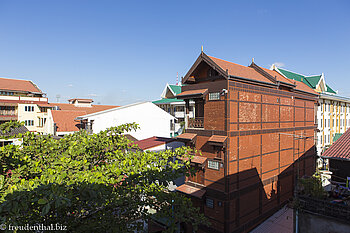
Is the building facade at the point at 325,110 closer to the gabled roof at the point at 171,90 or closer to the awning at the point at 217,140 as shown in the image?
the gabled roof at the point at 171,90

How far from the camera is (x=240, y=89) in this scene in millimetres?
14648

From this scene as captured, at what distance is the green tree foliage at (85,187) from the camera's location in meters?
3.88

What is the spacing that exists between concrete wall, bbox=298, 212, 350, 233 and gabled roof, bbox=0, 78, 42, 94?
4756cm

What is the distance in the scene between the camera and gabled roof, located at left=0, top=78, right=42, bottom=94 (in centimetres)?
3938

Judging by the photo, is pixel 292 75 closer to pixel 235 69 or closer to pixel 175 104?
pixel 175 104

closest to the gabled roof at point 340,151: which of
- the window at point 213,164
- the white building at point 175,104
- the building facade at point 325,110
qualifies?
the window at point 213,164

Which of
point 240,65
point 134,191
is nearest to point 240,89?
point 240,65

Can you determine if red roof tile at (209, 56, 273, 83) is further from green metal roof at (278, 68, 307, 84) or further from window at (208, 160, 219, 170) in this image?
green metal roof at (278, 68, 307, 84)

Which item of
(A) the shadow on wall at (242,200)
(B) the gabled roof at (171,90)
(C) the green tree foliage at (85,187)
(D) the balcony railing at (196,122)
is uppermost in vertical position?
(B) the gabled roof at (171,90)

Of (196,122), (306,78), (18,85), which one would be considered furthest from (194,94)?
(18,85)

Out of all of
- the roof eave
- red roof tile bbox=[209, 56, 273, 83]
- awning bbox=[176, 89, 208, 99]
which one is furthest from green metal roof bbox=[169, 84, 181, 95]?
awning bbox=[176, 89, 208, 99]

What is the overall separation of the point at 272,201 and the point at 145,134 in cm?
1879

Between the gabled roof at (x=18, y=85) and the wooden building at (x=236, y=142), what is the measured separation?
38.5 metres

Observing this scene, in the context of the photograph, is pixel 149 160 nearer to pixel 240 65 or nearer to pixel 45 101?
pixel 240 65
